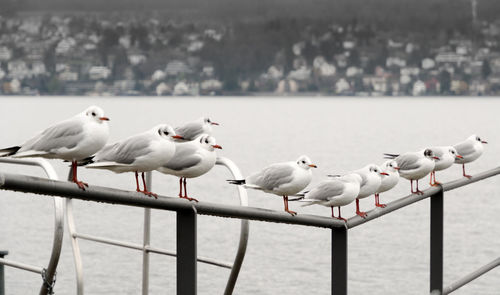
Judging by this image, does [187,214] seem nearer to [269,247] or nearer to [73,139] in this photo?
[73,139]

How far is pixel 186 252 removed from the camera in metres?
2.91

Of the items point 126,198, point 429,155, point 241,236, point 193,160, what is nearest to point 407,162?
point 429,155

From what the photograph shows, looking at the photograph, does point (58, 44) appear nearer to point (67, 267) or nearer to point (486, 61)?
point (486, 61)

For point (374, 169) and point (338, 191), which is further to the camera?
point (374, 169)

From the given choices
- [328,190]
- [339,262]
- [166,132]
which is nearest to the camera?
[339,262]

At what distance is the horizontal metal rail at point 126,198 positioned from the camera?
2.47 metres

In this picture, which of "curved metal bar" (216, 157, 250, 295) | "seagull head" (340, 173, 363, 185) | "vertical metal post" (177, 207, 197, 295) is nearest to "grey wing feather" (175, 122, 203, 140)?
"curved metal bar" (216, 157, 250, 295)

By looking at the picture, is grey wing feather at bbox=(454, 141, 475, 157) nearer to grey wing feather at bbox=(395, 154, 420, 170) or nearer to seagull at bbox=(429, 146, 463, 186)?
seagull at bbox=(429, 146, 463, 186)

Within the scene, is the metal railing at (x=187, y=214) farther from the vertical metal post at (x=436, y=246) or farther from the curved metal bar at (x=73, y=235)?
the curved metal bar at (x=73, y=235)

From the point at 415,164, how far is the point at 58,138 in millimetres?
3118

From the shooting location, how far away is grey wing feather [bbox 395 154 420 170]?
6164mm

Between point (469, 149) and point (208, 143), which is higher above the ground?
point (208, 143)

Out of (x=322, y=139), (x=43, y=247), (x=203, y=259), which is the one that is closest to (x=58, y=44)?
(x=322, y=139)

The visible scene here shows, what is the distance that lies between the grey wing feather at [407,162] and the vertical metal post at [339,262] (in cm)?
249
